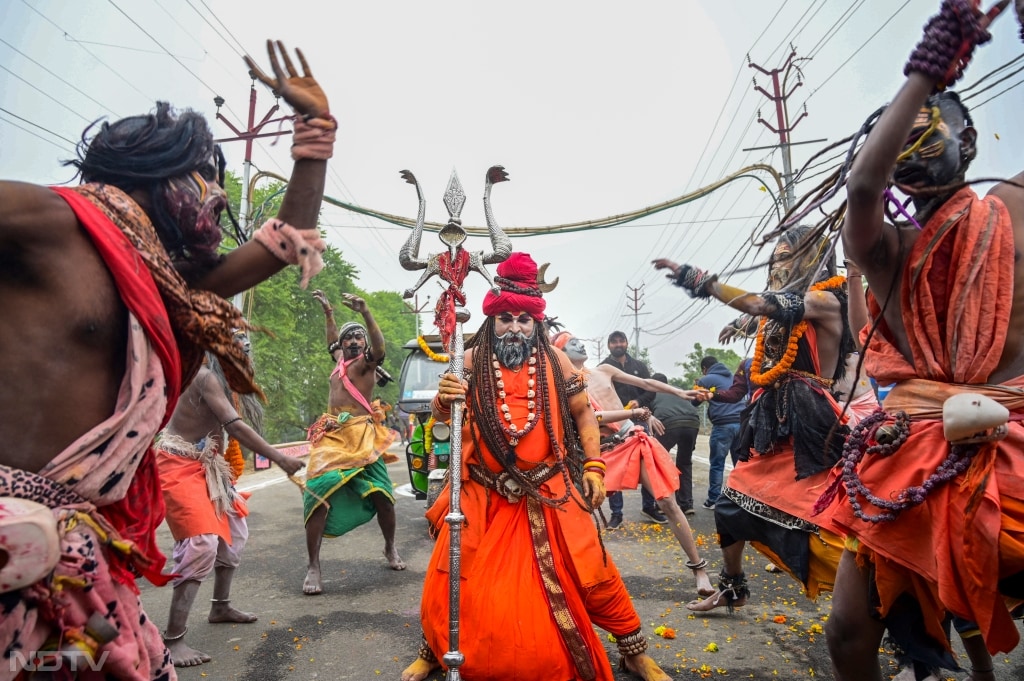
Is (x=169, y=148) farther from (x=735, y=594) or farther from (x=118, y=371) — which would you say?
(x=735, y=594)

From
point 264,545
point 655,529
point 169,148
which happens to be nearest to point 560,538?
point 169,148

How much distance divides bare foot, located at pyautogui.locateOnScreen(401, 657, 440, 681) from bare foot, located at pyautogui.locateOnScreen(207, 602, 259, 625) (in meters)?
1.64

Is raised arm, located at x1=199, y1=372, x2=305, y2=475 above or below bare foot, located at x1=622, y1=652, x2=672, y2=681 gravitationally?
above

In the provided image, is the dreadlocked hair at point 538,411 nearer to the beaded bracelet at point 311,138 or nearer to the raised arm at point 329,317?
the beaded bracelet at point 311,138

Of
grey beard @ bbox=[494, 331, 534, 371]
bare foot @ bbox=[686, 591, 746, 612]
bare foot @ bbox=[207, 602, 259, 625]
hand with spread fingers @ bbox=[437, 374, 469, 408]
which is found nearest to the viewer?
hand with spread fingers @ bbox=[437, 374, 469, 408]

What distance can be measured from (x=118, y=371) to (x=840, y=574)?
233cm

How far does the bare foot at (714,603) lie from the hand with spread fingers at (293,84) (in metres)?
3.84

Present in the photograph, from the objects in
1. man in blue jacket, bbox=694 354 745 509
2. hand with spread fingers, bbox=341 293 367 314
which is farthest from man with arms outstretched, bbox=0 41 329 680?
man in blue jacket, bbox=694 354 745 509

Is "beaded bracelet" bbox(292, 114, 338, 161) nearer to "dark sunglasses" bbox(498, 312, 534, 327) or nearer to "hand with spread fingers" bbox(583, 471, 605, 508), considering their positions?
"dark sunglasses" bbox(498, 312, 534, 327)

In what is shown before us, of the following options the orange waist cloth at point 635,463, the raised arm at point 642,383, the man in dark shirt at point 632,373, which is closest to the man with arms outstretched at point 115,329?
the orange waist cloth at point 635,463

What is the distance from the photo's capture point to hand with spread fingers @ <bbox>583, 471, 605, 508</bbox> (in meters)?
3.57

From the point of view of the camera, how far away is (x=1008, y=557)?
1846 mm

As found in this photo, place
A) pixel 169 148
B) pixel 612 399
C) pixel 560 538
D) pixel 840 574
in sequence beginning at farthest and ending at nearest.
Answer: pixel 612 399
pixel 560 538
pixel 840 574
pixel 169 148

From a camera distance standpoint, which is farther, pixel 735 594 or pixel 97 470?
pixel 735 594
